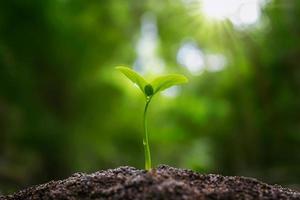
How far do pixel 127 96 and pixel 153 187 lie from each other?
3.67 m

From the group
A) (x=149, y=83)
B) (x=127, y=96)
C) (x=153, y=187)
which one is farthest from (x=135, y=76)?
(x=127, y=96)

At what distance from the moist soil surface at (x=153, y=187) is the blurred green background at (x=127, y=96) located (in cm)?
265

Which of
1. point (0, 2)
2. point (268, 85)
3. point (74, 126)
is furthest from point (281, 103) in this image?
point (0, 2)

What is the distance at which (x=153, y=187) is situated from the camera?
0.43 m

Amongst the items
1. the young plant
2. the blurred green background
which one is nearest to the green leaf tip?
the young plant

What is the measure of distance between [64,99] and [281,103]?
1717 mm

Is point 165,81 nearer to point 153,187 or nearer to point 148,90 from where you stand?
point 148,90

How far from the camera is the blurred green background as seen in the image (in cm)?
350

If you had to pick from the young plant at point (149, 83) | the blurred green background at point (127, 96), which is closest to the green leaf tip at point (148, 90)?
the young plant at point (149, 83)

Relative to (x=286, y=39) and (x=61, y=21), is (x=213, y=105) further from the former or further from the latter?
(x=61, y=21)

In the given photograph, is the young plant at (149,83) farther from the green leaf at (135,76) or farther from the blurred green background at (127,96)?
the blurred green background at (127,96)

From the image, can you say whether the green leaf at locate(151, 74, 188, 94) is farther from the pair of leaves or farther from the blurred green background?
the blurred green background

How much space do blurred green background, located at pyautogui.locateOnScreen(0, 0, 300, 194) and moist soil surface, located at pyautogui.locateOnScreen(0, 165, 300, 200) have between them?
265 centimetres

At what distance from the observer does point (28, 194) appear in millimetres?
534
